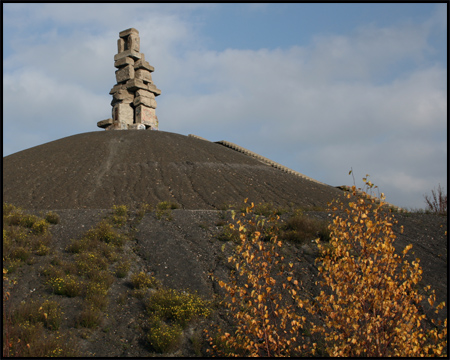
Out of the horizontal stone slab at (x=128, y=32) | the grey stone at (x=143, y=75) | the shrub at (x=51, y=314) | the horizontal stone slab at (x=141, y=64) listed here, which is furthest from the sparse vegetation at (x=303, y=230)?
the horizontal stone slab at (x=128, y=32)

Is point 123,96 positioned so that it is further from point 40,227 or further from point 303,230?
point 303,230

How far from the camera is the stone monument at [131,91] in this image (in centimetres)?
3997

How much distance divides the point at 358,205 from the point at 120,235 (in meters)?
9.35

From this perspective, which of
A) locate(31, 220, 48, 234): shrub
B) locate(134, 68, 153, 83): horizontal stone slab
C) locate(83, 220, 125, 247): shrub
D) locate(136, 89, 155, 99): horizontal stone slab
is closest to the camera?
locate(83, 220, 125, 247): shrub

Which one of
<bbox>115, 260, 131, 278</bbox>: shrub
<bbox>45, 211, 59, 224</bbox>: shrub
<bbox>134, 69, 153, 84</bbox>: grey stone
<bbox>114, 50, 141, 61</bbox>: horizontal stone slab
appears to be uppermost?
<bbox>114, 50, 141, 61</bbox>: horizontal stone slab

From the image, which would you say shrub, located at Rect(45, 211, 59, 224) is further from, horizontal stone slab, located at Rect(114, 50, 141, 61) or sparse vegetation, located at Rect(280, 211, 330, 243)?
horizontal stone slab, located at Rect(114, 50, 141, 61)

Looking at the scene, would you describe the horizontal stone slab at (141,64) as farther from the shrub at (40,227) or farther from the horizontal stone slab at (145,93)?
the shrub at (40,227)

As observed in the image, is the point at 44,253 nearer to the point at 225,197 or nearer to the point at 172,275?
the point at 172,275

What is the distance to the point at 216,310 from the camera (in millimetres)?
10742

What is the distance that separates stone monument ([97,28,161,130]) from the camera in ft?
131

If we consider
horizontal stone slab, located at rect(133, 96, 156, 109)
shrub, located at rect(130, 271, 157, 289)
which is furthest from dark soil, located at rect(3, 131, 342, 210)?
shrub, located at rect(130, 271, 157, 289)

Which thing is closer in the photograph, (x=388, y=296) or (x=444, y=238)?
(x=388, y=296)

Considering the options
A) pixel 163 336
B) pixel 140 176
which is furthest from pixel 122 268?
pixel 140 176

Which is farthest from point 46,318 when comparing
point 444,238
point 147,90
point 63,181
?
point 147,90
